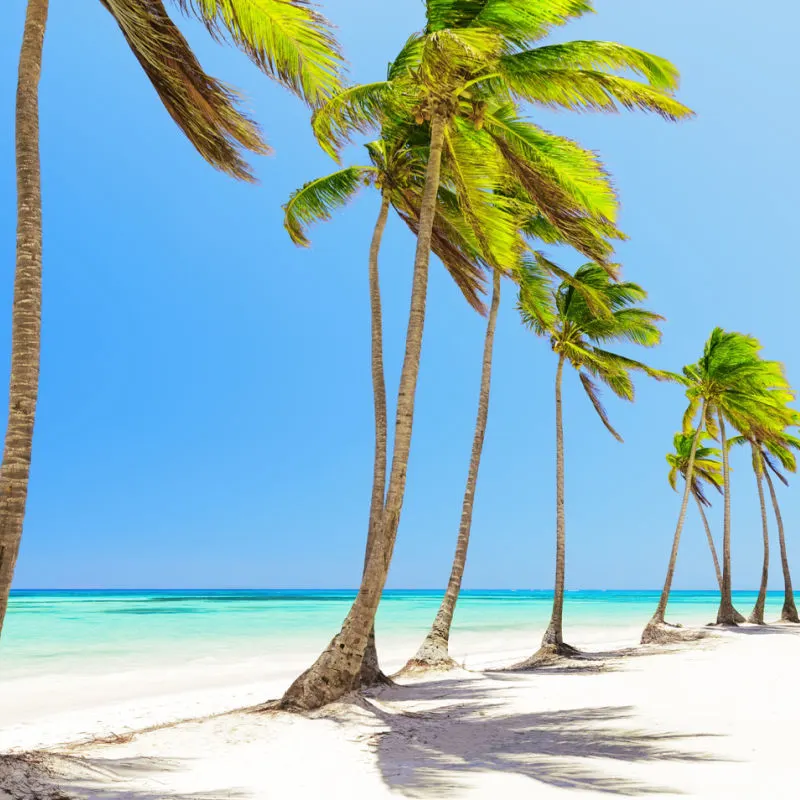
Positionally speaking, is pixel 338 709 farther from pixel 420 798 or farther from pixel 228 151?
pixel 228 151

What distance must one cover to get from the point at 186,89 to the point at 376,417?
5.23 m

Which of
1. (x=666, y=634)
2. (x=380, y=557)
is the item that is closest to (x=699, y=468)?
(x=666, y=634)

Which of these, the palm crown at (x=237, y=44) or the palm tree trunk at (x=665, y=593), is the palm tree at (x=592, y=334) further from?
the palm crown at (x=237, y=44)

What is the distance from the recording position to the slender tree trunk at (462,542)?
12664 millimetres

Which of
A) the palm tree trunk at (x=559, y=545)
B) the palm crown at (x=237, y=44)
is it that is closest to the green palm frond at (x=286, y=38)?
the palm crown at (x=237, y=44)

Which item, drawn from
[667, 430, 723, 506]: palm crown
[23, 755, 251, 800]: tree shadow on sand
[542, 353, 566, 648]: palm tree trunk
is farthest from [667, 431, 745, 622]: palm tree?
[23, 755, 251, 800]: tree shadow on sand

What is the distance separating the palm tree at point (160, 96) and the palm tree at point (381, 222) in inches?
133

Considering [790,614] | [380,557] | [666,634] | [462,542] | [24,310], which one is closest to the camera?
[24,310]

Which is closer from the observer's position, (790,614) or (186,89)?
(186,89)

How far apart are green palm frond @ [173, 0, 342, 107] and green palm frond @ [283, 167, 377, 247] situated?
388 centimetres

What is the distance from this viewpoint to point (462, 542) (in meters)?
13.6

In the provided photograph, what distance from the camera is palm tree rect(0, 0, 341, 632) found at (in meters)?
4.87

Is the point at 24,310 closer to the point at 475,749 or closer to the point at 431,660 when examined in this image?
the point at 475,749

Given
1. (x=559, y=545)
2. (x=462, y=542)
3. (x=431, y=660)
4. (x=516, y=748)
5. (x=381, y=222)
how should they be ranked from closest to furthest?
1. (x=516, y=748)
2. (x=381, y=222)
3. (x=431, y=660)
4. (x=462, y=542)
5. (x=559, y=545)
